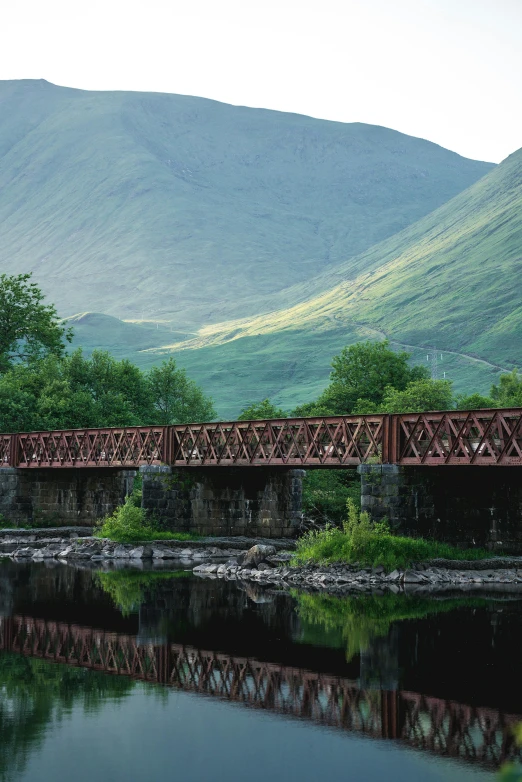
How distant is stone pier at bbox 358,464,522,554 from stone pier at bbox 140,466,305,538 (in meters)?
10.7

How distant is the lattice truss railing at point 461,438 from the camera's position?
3953 cm

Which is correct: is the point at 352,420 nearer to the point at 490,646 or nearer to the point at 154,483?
the point at 154,483

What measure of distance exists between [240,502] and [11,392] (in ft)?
76.2

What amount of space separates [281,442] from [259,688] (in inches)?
1061

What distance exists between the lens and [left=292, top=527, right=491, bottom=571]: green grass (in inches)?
1596

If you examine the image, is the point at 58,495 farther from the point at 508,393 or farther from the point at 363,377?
the point at 508,393

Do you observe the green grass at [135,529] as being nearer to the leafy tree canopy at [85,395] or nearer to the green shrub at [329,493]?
the green shrub at [329,493]

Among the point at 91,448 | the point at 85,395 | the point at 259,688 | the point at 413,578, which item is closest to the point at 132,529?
the point at 91,448

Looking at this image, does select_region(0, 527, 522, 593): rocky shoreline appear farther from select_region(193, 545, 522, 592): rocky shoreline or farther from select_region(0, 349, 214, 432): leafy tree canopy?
select_region(0, 349, 214, 432): leafy tree canopy

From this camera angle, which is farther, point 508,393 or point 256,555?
point 508,393

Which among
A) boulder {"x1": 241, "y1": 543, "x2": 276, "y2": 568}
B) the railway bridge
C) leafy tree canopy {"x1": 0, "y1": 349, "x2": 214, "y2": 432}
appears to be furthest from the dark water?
leafy tree canopy {"x1": 0, "y1": 349, "x2": 214, "y2": 432}

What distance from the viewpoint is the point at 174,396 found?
301ft

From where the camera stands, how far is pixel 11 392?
7100 centimetres

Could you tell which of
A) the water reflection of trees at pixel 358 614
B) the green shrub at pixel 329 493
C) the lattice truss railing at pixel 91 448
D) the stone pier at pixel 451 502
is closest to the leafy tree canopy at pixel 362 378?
the green shrub at pixel 329 493
